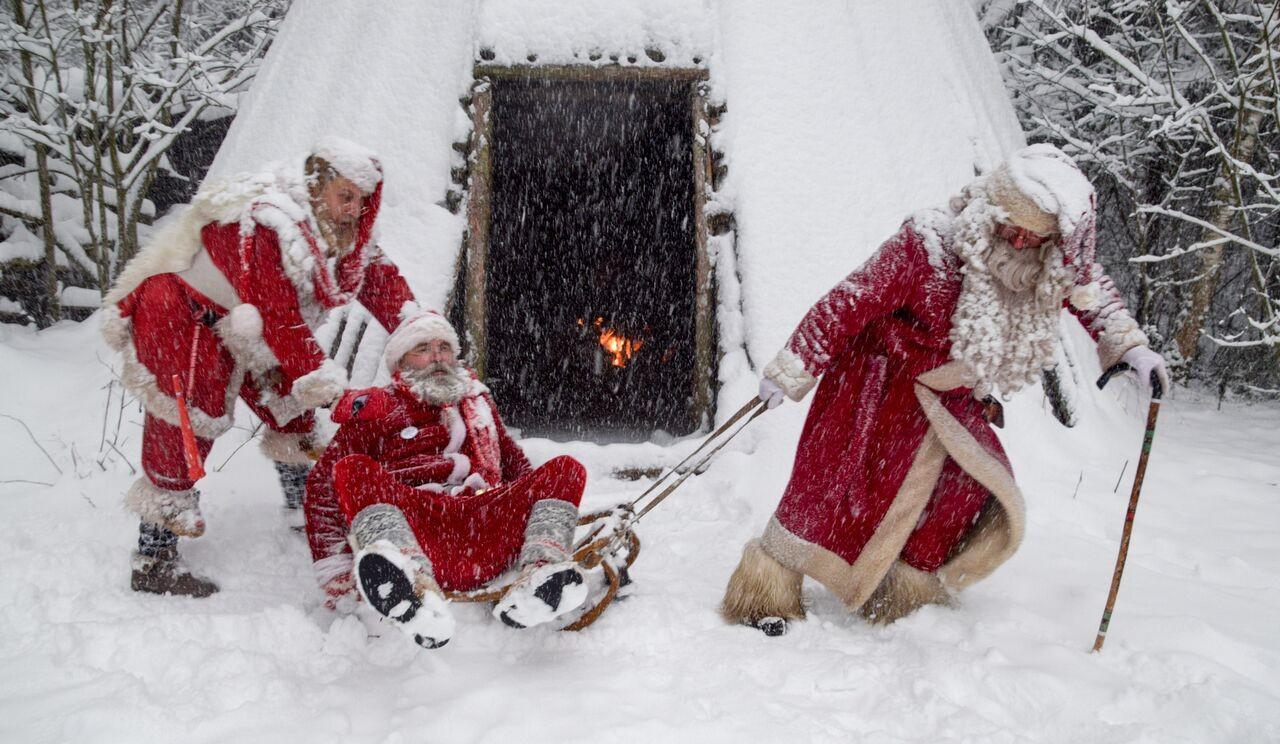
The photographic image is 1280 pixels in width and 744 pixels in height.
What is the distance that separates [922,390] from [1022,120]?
734 cm

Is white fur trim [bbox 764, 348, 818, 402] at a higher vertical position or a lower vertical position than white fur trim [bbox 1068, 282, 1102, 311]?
lower

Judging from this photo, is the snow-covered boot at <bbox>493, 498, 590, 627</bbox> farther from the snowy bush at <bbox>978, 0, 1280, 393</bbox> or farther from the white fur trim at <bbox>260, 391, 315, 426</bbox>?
the snowy bush at <bbox>978, 0, 1280, 393</bbox>

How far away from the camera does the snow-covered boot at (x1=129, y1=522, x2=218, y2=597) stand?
2.30 meters

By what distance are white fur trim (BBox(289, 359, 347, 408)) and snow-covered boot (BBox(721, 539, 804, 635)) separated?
1321mm

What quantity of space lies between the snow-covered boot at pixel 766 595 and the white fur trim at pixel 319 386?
132 cm

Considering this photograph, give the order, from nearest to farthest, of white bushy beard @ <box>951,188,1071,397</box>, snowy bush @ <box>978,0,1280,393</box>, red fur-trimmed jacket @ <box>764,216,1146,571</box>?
white bushy beard @ <box>951,188,1071,397</box> → red fur-trimmed jacket @ <box>764,216,1146,571</box> → snowy bush @ <box>978,0,1280,393</box>

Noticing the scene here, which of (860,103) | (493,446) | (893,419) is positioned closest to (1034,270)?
(893,419)

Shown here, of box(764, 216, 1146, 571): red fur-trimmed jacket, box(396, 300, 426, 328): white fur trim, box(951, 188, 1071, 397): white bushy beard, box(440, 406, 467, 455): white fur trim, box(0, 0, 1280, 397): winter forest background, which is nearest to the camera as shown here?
box(951, 188, 1071, 397): white bushy beard

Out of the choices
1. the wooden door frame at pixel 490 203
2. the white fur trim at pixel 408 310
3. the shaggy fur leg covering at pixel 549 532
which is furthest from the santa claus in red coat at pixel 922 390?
the wooden door frame at pixel 490 203

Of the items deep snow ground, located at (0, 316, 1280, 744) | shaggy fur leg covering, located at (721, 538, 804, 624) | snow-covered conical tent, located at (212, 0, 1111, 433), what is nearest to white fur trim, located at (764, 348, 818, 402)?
shaggy fur leg covering, located at (721, 538, 804, 624)

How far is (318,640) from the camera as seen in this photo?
2.01 meters

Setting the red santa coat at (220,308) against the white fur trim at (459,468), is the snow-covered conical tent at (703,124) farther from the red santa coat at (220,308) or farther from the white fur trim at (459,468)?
the white fur trim at (459,468)

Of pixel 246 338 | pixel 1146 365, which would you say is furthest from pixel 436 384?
pixel 1146 365

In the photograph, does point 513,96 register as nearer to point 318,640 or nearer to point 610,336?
point 610,336
